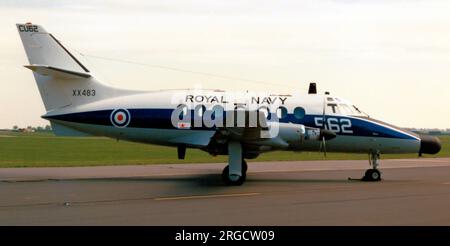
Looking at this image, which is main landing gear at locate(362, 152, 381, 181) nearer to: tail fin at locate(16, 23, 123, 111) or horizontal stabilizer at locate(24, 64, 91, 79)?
tail fin at locate(16, 23, 123, 111)

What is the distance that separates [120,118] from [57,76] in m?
3.01

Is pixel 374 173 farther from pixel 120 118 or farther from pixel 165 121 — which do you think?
pixel 120 118

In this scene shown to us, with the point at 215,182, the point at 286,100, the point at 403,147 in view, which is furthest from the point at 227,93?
the point at 403,147

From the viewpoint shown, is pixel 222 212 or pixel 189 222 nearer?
pixel 189 222

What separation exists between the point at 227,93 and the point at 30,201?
926cm

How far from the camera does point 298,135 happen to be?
18.6m

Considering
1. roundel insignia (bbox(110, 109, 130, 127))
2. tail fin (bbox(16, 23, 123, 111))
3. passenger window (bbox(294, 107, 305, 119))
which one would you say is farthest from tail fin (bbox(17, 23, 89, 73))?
passenger window (bbox(294, 107, 305, 119))

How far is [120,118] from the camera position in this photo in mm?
21016

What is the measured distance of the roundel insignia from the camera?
68.9ft

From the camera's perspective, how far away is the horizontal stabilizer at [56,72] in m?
20.3

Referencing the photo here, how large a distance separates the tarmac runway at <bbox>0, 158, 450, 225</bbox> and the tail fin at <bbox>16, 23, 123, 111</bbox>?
3.02 metres

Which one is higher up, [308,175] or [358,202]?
[308,175]

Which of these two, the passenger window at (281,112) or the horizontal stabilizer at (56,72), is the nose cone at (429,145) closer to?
the passenger window at (281,112)
